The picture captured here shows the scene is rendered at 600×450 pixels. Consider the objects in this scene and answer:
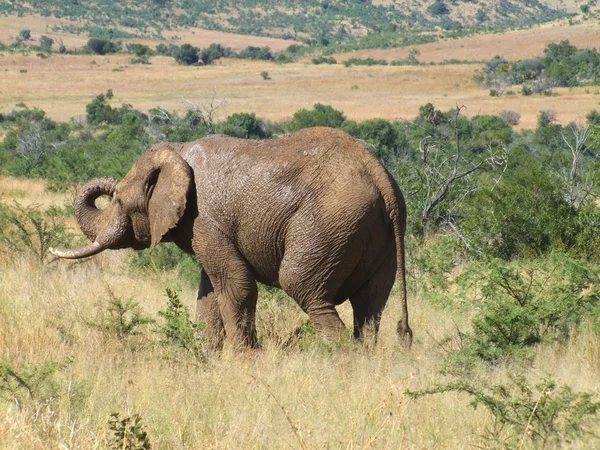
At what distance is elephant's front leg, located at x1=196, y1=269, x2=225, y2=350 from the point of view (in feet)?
22.9

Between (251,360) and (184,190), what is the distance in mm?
1330

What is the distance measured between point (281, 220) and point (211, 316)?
111 centimetres

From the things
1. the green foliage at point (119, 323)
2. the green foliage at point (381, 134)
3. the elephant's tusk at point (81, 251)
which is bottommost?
the green foliage at point (381, 134)

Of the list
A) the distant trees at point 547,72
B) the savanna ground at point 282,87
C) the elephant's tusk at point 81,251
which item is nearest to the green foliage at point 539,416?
the elephant's tusk at point 81,251

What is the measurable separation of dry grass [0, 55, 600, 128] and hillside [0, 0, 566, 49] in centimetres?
3327

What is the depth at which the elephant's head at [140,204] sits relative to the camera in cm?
659

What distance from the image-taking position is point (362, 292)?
672cm

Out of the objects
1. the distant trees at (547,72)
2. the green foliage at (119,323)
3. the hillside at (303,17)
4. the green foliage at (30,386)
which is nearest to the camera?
the green foliage at (30,386)

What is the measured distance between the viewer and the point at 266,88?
57.5 m

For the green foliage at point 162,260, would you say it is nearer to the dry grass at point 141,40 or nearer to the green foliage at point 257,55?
the green foliage at point 257,55

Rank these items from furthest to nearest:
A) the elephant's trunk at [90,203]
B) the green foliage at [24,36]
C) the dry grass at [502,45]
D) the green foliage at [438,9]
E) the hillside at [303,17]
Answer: the green foliage at [438,9]
the hillside at [303,17]
the green foliage at [24,36]
the dry grass at [502,45]
the elephant's trunk at [90,203]

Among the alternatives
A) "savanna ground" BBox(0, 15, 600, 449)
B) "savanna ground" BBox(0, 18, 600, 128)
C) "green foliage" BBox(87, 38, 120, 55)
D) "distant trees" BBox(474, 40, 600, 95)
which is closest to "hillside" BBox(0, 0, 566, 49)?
"green foliage" BBox(87, 38, 120, 55)

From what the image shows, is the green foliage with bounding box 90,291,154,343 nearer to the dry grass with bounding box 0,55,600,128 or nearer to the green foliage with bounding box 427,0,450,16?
the dry grass with bounding box 0,55,600,128

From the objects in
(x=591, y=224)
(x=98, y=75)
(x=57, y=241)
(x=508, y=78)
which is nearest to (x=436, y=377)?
(x=591, y=224)
